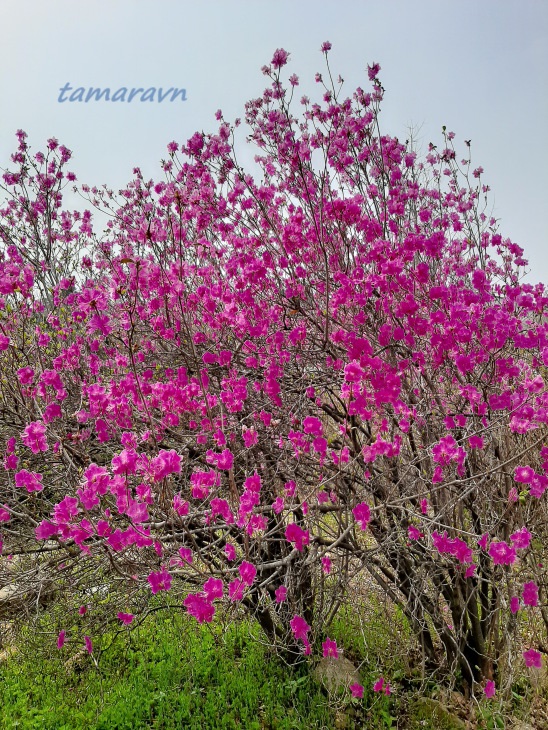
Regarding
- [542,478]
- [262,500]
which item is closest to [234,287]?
[262,500]

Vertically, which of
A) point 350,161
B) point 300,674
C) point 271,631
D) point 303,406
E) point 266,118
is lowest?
point 300,674

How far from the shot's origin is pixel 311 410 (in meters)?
4.12

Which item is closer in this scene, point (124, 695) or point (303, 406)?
point (303, 406)

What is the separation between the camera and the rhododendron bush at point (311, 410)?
3.09 m

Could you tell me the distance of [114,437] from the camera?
4.12 metres

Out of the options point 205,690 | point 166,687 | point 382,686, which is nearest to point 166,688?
point 166,687

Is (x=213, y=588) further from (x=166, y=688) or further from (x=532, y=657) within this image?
(x=166, y=688)

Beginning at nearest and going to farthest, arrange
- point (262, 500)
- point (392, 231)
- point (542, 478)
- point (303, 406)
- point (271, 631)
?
point (542, 478) < point (303, 406) < point (262, 500) < point (392, 231) < point (271, 631)

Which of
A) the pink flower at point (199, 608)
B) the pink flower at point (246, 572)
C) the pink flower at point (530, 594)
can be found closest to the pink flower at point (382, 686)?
the pink flower at point (530, 594)

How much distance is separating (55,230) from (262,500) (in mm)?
5478

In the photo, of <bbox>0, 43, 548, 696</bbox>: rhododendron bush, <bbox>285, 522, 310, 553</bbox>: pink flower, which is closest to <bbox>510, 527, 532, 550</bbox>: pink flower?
<bbox>0, 43, 548, 696</bbox>: rhododendron bush

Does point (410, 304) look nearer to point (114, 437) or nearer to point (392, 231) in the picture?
point (392, 231)

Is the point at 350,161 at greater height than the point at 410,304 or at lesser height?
greater

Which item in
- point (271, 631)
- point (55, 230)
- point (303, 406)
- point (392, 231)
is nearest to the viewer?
point (303, 406)
